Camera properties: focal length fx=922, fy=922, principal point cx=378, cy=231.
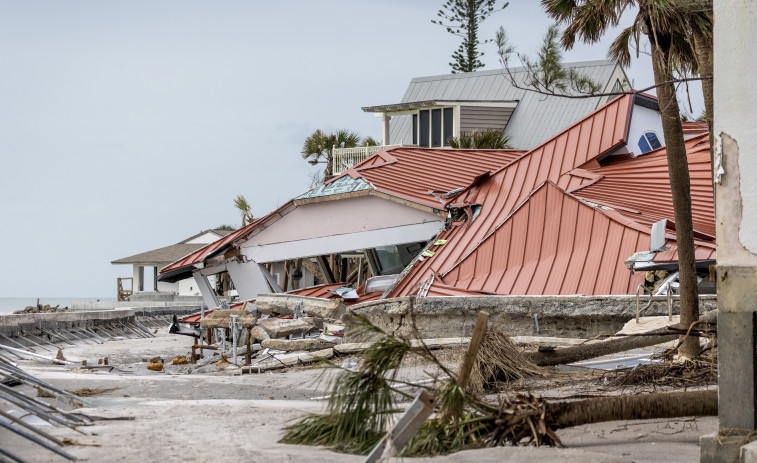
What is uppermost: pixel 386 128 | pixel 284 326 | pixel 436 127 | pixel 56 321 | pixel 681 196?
pixel 386 128

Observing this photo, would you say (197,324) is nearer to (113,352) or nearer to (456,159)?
(113,352)

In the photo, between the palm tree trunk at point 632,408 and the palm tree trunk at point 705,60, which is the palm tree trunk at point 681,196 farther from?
the palm tree trunk at point 632,408

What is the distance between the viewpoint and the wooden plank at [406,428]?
5.93m

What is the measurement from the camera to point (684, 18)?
1112cm

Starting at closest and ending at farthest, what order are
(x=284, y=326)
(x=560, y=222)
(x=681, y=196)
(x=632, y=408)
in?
(x=632, y=408) < (x=681, y=196) < (x=284, y=326) < (x=560, y=222)

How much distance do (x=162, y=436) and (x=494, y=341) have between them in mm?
4419

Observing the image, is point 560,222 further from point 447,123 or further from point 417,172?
point 447,123

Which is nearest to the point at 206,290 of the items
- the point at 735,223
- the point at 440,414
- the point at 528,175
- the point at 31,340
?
the point at 31,340

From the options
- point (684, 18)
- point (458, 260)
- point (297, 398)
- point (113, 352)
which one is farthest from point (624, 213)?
point (113, 352)

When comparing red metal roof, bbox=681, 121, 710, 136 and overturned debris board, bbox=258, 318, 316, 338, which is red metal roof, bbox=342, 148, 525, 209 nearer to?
red metal roof, bbox=681, 121, 710, 136

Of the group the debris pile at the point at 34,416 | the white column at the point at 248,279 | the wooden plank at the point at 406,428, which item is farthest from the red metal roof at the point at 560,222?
the wooden plank at the point at 406,428

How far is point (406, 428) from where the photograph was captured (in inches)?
234

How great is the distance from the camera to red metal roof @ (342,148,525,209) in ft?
86.3

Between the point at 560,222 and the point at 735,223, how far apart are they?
13.6 meters
